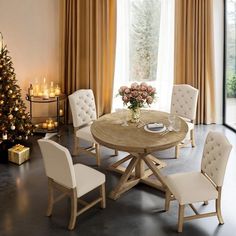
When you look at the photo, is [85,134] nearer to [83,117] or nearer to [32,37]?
[83,117]

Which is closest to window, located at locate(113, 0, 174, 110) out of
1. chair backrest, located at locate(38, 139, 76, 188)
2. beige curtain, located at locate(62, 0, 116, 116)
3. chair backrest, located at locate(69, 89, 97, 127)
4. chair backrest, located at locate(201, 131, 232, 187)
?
beige curtain, located at locate(62, 0, 116, 116)

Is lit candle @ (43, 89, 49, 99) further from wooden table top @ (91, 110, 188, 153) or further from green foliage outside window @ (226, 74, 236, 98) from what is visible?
green foliage outside window @ (226, 74, 236, 98)

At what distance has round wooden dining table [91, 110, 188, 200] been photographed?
13.0 ft

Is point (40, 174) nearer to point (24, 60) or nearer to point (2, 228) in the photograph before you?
point (2, 228)

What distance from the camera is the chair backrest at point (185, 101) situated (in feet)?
18.9

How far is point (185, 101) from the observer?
5855mm

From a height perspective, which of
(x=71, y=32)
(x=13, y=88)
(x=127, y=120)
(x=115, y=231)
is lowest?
(x=115, y=231)

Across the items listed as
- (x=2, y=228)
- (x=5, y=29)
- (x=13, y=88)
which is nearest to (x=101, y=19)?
(x=5, y=29)

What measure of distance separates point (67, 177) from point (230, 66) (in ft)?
15.1

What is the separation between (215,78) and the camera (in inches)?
282

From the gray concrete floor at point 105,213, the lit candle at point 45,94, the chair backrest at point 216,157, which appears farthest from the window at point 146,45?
the chair backrest at point 216,157

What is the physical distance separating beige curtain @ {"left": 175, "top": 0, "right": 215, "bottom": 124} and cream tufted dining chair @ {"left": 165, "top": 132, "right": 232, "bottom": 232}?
3.39m

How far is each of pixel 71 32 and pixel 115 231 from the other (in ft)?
14.4

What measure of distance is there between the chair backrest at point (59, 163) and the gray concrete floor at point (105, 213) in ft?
1.57
